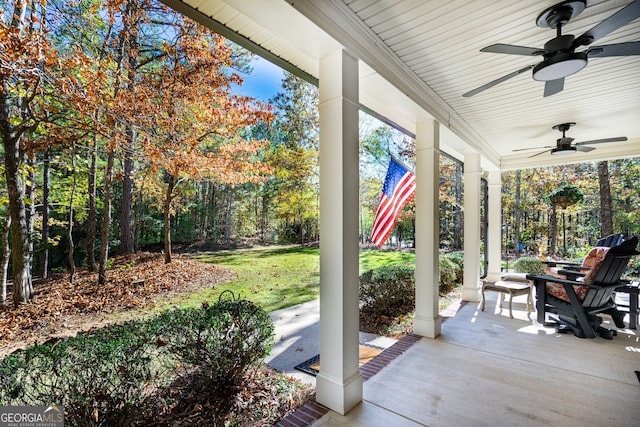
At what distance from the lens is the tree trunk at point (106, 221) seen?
2.30 m

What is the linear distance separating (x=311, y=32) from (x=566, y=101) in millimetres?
3280

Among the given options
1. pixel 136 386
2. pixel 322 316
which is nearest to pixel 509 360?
pixel 322 316

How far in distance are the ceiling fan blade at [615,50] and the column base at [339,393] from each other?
267 centimetres

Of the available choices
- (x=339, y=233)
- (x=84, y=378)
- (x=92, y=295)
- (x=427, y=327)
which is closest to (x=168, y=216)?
(x=92, y=295)

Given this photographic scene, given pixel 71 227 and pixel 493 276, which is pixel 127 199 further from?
pixel 493 276

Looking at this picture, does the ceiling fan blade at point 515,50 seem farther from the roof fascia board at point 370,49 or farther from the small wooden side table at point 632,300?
the small wooden side table at point 632,300

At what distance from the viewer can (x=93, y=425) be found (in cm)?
141

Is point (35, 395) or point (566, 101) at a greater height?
point (566, 101)

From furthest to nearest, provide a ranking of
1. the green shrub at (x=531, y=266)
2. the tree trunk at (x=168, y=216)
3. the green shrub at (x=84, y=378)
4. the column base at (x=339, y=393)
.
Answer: the green shrub at (x=531, y=266)
the tree trunk at (x=168, y=216)
the column base at (x=339, y=393)
the green shrub at (x=84, y=378)

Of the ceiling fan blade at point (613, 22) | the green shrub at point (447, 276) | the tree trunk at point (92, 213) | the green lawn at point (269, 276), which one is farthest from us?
the green shrub at point (447, 276)

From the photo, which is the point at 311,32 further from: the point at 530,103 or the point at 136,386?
the point at 530,103

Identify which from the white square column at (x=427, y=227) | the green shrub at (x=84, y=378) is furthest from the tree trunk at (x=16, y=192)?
the white square column at (x=427, y=227)

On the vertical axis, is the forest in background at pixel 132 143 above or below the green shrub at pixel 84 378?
above

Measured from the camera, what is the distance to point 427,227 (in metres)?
3.21
